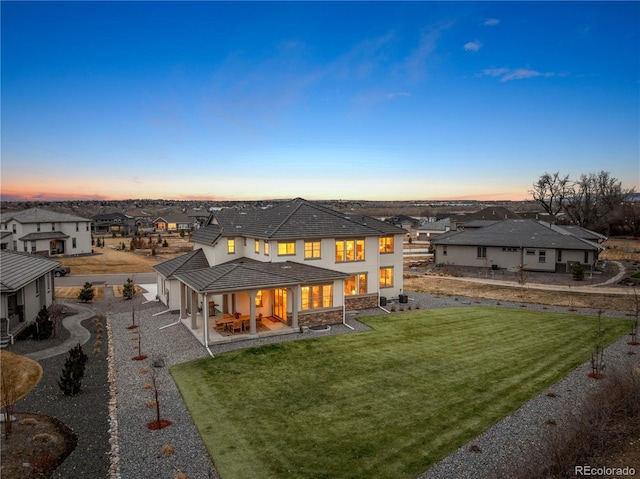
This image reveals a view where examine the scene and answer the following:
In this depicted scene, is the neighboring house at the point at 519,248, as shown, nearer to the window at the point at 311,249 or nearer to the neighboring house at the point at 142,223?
the window at the point at 311,249

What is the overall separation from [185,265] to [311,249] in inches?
337

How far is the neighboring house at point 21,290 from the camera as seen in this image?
18.6 m

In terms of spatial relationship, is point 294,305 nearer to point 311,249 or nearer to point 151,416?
point 311,249

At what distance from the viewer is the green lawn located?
973 cm

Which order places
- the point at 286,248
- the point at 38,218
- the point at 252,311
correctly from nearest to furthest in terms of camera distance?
1. the point at 252,311
2. the point at 286,248
3. the point at 38,218

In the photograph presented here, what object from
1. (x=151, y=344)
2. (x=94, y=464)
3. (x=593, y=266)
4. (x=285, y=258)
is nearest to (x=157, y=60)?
(x=285, y=258)

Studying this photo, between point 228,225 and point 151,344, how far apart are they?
10445 millimetres

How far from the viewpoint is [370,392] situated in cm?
1341

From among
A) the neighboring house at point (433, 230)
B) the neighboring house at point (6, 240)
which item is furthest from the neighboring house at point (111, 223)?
the neighboring house at point (433, 230)

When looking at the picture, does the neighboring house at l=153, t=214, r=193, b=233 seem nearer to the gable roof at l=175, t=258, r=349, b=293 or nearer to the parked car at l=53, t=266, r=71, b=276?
the parked car at l=53, t=266, r=71, b=276

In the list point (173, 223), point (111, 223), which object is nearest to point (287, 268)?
point (173, 223)

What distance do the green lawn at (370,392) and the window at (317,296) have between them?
9.38 feet

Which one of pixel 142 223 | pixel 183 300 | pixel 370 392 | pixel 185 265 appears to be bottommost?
pixel 370 392

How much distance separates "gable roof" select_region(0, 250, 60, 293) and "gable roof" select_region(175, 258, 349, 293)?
24.8ft
